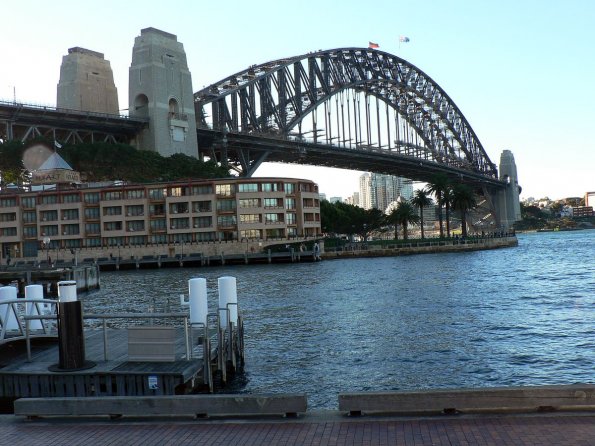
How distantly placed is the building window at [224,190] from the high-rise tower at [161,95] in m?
19.4

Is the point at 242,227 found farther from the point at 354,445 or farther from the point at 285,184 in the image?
the point at 354,445

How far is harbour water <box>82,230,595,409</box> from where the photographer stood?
1959 cm

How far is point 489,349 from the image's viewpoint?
23797 mm

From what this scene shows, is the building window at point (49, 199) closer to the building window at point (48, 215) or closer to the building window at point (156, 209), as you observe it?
the building window at point (48, 215)

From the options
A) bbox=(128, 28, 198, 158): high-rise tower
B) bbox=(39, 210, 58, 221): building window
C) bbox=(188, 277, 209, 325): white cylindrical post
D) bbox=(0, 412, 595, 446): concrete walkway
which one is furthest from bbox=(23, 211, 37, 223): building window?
bbox=(0, 412, 595, 446): concrete walkway

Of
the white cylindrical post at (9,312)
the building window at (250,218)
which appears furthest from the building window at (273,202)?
the white cylindrical post at (9,312)

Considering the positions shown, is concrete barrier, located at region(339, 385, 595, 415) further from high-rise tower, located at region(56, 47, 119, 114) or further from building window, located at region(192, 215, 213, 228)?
high-rise tower, located at region(56, 47, 119, 114)

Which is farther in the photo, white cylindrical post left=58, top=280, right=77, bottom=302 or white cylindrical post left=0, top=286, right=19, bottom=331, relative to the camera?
white cylindrical post left=0, top=286, right=19, bottom=331

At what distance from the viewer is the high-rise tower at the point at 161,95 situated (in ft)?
388

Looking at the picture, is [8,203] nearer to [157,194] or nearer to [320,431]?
[157,194]

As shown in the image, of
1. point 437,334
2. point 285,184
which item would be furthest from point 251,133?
point 437,334

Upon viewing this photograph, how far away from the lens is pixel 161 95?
119 metres

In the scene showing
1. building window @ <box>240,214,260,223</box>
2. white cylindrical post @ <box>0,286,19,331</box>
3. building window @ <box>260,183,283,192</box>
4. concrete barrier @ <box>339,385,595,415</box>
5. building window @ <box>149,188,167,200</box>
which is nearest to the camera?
concrete barrier @ <box>339,385,595,415</box>

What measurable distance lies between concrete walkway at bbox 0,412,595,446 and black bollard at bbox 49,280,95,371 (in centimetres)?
360
